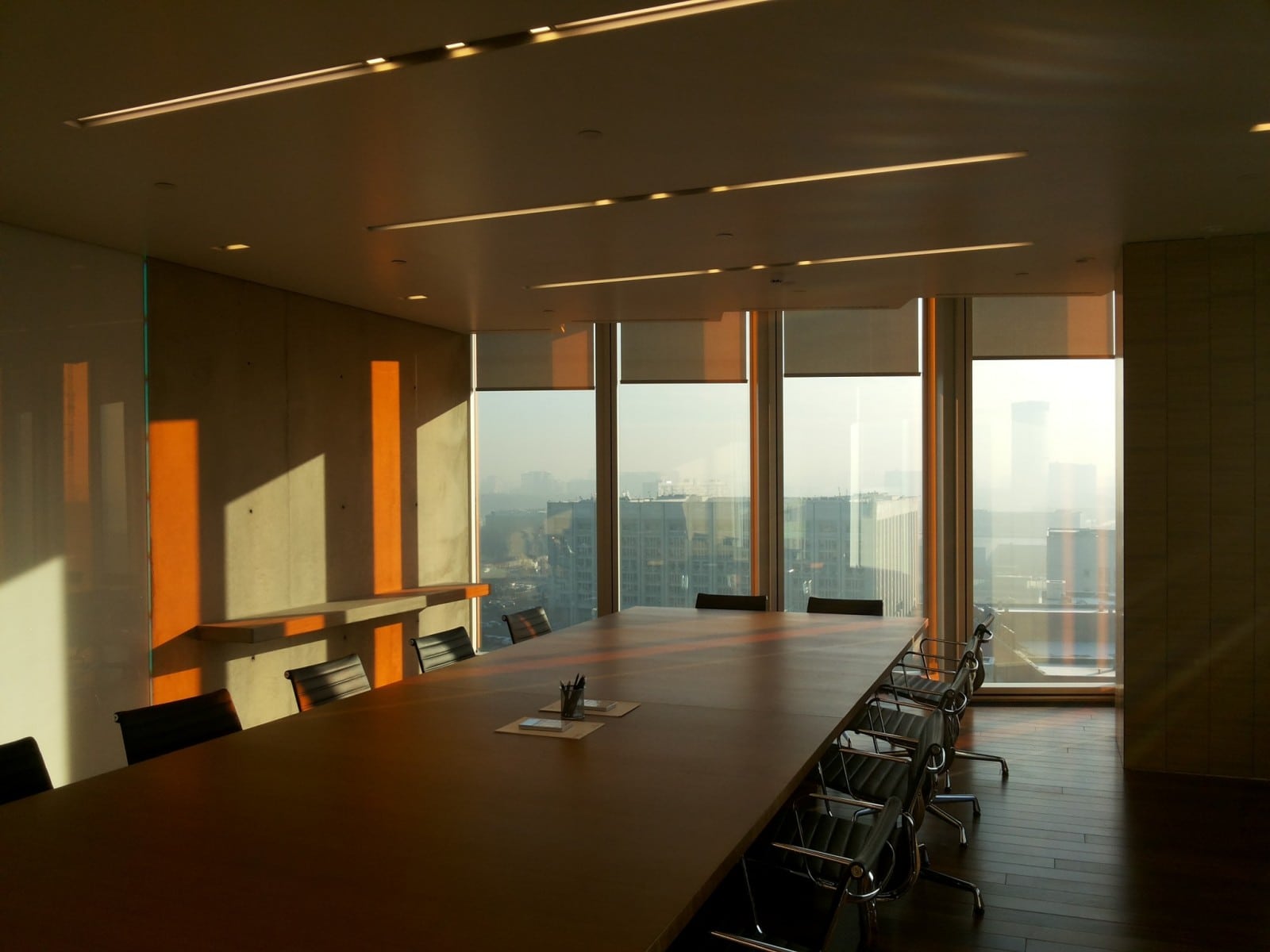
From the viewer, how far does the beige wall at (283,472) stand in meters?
6.05

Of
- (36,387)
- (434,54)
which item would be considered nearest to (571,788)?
(434,54)

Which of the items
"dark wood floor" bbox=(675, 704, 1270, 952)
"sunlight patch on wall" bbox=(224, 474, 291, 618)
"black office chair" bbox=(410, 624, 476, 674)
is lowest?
"dark wood floor" bbox=(675, 704, 1270, 952)

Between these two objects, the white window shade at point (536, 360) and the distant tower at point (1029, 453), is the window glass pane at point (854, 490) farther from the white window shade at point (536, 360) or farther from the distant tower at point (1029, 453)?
the white window shade at point (536, 360)

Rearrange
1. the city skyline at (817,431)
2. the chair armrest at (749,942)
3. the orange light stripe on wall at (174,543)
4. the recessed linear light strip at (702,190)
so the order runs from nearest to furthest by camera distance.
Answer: the chair armrest at (749,942), the recessed linear light strip at (702,190), the orange light stripe on wall at (174,543), the city skyline at (817,431)

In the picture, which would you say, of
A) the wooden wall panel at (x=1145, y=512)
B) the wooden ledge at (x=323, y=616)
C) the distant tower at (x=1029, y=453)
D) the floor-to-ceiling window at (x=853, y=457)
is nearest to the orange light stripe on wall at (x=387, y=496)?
the wooden ledge at (x=323, y=616)

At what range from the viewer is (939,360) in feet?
27.5

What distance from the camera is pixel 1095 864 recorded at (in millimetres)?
4500

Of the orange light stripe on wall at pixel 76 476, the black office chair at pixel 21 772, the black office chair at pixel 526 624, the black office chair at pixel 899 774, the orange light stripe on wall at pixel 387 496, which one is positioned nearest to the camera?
the black office chair at pixel 21 772

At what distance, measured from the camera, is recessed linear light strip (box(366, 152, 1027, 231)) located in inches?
159

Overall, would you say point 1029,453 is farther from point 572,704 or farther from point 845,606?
point 572,704

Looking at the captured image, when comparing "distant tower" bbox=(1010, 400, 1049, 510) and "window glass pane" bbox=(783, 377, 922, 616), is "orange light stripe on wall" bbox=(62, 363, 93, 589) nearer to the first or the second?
"window glass pane" bbox=(783, 377, 922, 616)

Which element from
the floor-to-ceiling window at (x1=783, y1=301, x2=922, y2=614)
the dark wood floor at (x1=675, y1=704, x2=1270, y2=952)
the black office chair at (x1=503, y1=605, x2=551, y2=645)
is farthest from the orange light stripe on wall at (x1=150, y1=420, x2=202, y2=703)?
the floor-to-ceiling window at (x1=783, y1=301, x2=922, y2=614)

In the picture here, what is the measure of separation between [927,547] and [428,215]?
563 centimetres

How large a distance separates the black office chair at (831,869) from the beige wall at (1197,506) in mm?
3136
